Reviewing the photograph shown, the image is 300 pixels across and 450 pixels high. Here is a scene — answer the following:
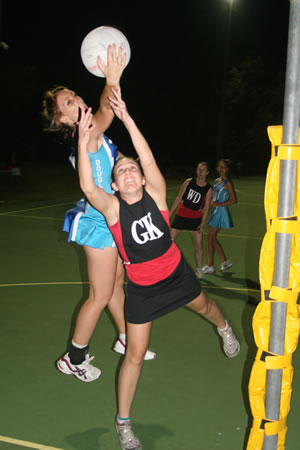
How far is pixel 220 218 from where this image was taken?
26.4ft

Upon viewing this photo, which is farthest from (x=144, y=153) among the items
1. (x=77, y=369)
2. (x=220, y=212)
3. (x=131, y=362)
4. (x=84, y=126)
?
(x=220, y=212)

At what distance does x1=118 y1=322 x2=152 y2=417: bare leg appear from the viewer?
10.6 feet

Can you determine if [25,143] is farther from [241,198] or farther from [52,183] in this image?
[241,198]

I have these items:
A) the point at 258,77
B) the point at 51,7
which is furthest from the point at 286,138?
the point at 258,77

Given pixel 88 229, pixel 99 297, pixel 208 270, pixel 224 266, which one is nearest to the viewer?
pixel 88 229

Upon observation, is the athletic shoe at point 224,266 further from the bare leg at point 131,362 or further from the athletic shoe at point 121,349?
the bare leg at point 131,362

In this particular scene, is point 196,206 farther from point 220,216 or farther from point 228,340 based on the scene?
point 228,340

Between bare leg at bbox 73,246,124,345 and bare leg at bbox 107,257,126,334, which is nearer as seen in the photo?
bare leg at bbox 73,246,124,345

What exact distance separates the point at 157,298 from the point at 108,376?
136 cm

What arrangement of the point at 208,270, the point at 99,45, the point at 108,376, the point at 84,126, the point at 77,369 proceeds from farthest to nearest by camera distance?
the point at 208,270 < the point at 108,376 < the point at 77,369 < the point at 99,45 < the point at 84,126

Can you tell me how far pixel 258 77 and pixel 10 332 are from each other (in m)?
47.9

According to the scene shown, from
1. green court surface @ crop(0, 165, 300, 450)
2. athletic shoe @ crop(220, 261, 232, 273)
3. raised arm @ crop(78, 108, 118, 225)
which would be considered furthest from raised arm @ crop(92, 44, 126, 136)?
athletic shoe @ crop(220, 261, 232, 273)

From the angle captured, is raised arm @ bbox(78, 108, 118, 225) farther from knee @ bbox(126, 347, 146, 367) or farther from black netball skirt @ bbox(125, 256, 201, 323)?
knee @ bbox(126, 347, 146, 367)

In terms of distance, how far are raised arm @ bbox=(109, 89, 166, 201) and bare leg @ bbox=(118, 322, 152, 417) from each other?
2.70 feet
